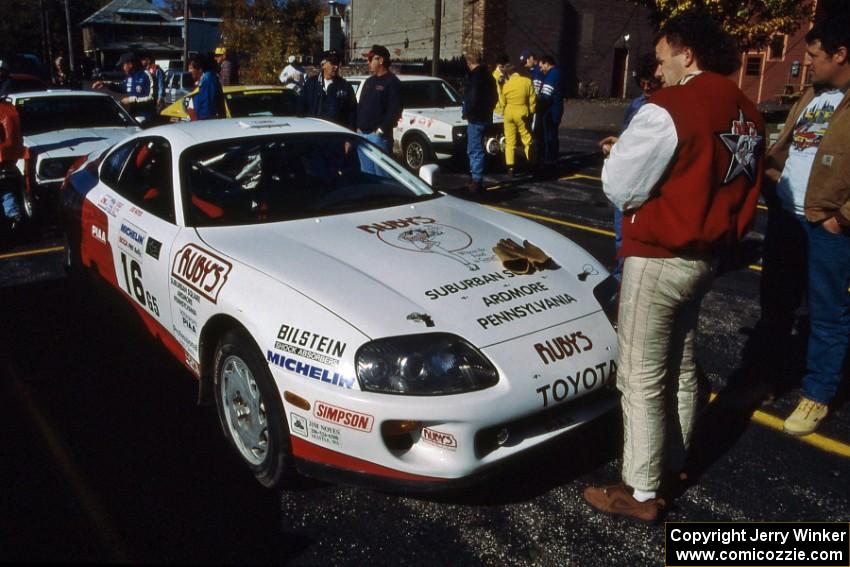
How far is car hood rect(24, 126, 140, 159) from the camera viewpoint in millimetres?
7227

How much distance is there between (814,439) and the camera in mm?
3363

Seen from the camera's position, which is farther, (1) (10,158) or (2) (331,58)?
(2) (331,58)

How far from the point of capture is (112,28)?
70812 mm

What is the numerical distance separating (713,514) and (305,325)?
171cm

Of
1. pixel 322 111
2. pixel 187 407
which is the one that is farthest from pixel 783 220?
pixel 322 111

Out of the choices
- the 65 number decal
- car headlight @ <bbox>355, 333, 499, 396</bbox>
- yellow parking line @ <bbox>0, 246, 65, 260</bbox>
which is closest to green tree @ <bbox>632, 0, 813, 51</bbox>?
yellow parking line @ <bbox>0, 246, 65, 260</bbox>

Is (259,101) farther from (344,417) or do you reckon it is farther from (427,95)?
(344,417)

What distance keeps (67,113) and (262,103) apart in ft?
8.34

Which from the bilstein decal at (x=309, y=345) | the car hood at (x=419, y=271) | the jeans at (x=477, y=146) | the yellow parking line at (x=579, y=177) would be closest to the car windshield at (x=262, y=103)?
the jeans at (x=477, y=146)

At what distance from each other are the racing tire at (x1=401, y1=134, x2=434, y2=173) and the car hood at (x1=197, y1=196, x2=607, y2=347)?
23.8ft

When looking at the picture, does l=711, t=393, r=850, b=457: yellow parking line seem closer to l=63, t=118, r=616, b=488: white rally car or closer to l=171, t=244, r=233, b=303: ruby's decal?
l=63, t=118, r=616, b=488: white rally car

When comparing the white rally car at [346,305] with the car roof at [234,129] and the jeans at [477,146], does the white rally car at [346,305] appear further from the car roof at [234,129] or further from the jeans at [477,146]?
the jeans at [477,146]

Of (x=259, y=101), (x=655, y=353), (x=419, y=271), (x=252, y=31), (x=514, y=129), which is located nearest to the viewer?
(x=655, y=353)

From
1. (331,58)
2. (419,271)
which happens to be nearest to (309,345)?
(419,271)
